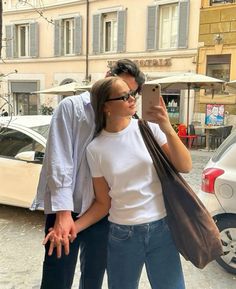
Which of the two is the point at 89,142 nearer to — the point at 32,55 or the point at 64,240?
the point at 64,240

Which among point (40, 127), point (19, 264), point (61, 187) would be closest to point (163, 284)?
point (61, 187)

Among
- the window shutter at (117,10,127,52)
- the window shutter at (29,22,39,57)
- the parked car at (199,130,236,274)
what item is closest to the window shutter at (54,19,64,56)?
the window shutter at (29,22,39,57)

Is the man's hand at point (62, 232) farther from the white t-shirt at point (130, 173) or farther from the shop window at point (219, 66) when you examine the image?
the shop window at point (219, 66)

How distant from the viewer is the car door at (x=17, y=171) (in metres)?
4.66

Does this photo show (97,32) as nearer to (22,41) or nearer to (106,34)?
(106,34)

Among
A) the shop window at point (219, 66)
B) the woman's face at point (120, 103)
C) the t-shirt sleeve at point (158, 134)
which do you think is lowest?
the t-shirt sleeve at point (158, 134)

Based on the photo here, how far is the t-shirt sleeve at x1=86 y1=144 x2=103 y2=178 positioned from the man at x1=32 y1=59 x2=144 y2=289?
5 centimetres

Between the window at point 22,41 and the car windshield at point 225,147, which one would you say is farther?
the window at point 22,41

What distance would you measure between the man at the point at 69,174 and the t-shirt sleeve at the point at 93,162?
5cm

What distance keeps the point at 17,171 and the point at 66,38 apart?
15.5m

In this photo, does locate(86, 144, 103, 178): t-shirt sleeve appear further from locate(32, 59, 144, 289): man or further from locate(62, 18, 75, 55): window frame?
locate(62, 18, 75, 55): window frame

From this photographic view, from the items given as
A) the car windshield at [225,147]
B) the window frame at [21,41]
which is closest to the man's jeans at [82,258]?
the car windshield at [225,147]

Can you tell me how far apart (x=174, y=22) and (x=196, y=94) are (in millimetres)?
3149

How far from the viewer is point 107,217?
188cm
